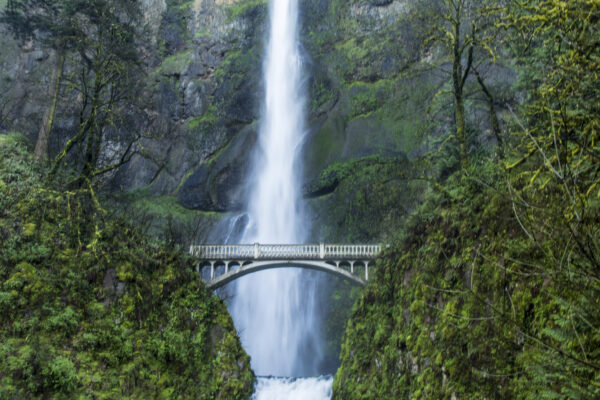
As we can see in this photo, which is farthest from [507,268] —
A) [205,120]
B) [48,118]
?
[205,120]

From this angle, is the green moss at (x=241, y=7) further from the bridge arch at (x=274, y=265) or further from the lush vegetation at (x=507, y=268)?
the lush vegetation at (x=507, y=268)

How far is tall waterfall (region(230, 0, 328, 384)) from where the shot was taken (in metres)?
32.2

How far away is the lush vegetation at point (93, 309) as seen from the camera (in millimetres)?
14359

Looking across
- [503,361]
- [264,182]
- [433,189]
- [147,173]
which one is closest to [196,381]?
[433,189]

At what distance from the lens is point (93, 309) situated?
1653cm

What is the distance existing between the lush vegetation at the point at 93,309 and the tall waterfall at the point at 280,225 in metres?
11.5

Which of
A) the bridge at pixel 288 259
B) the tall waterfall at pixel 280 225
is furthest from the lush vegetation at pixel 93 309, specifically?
the tall waterfall at pixel 280 225

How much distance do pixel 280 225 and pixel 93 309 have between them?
21.2m

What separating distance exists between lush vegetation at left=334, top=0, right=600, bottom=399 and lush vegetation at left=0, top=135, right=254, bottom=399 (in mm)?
5923

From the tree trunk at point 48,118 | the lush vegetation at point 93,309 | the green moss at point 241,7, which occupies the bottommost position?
the lush vegetation at point 93,309

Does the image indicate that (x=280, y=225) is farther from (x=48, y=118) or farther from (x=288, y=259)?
(x=48, y=118)

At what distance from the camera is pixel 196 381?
59.9 feet

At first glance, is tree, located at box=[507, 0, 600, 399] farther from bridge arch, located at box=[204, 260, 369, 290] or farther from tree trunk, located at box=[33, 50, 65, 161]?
tree trunk, located at box=[33, 50, 65, 161]

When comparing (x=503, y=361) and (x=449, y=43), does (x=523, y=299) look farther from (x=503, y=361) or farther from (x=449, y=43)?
(x=449, y=43)
